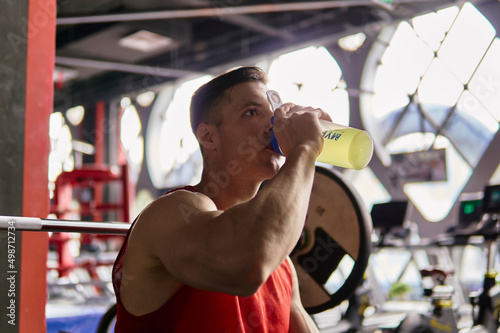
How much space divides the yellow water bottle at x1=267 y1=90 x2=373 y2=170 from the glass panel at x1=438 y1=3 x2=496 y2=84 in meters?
5.90

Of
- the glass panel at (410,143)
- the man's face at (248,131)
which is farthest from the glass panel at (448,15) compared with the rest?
the man's face at (248,131)

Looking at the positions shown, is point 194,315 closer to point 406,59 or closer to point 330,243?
point 330,243

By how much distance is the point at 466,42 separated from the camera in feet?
20.8

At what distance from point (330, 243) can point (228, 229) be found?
0.82m

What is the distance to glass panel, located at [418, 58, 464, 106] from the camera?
21.1 feet

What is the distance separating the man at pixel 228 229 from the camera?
83cm

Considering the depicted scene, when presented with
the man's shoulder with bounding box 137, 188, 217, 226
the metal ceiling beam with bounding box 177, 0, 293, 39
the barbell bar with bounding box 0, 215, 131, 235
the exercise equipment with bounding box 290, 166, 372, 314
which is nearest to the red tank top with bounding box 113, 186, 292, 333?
the man's shoulder with bounding box 137, 188, 217, 226

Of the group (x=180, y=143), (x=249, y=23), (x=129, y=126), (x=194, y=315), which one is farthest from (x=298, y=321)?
(x=129, y=126)

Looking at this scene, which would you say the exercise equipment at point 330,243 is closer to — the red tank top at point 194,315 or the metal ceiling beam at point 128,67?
the red tank top at point 194,315

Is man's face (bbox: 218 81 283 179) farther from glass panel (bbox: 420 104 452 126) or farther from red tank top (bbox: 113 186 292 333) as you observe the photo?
glass panel (bbox: 420 104 452 126)

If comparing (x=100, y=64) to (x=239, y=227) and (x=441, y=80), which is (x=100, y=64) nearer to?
(x=441, y=80)

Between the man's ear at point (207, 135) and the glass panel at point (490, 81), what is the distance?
5.85 meters

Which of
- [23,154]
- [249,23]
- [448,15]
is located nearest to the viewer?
[23,154]

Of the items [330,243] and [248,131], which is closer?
[248,131]
